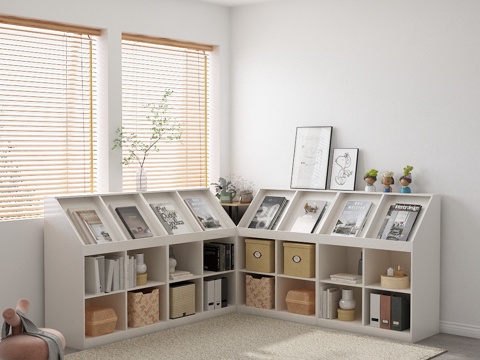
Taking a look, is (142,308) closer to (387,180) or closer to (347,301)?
(347,301)

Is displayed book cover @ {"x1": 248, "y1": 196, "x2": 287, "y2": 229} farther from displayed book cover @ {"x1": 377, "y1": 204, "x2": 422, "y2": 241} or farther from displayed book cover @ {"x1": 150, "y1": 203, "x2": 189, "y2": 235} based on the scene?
displayed book cover @ {"x1": 377, "y1": 204, "x2": 422, "y2": 241}

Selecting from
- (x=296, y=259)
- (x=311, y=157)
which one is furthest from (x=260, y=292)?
(x=311, y=157)

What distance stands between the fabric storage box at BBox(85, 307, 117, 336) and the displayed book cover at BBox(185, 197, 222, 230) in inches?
46.4

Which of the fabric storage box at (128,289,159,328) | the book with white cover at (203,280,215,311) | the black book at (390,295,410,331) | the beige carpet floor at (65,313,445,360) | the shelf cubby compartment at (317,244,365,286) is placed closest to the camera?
the beige carpet floor at (65,313,445,360)

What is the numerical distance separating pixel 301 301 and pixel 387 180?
1219 millimetres

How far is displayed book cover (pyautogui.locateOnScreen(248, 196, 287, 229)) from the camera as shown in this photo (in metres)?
6.38

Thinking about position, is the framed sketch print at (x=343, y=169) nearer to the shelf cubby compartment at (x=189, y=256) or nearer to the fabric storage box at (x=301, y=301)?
the fabric storage box at (x=301, y=301)

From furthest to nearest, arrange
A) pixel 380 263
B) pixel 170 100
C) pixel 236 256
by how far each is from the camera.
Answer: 1. pixel 170 100
2. pixel 236 256
3. pixel 380 263

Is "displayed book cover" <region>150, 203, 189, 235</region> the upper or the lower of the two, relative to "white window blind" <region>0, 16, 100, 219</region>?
lower

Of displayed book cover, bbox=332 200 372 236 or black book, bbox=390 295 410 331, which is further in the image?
displayed book cover, bbox=332 200 372 236

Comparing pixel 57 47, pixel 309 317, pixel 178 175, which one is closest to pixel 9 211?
pixel 57 47

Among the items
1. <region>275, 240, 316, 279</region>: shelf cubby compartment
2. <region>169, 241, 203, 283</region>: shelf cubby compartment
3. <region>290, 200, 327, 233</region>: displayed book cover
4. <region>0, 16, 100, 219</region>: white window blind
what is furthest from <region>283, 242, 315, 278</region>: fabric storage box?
<region>0, 16, 100, 219</region>: white window blind

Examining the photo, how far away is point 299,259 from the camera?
19.9ft

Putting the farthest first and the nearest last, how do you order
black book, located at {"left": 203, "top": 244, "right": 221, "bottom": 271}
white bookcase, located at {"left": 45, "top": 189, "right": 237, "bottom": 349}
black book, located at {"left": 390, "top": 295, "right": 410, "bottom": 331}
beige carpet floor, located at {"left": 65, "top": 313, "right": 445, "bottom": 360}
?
black book, located at {"left": 203, "top": 244, "right": 221, "bottom": 271} → black book, located at {"left": 390, "top": 295, "right": 410, "bottom": 331} → white bookcase, located at {"left": 45, "top": 189, "right": 237, "bottom": 349} → beige carpet floor, located at {"left": 65, "top": 313, "right": 445, "bottom": 360}
